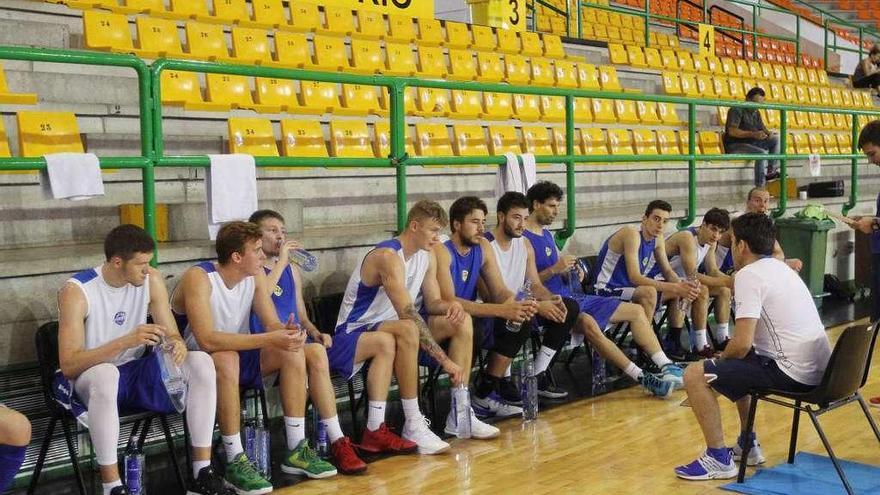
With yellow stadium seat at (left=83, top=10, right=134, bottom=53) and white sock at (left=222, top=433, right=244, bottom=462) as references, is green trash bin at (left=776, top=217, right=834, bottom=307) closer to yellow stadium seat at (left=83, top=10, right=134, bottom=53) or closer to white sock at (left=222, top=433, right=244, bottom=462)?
yellow stadium seat at (left=83, top=10, right=134, bottom=53)

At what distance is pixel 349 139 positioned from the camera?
6.95 metres

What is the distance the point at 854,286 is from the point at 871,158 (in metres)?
5.04

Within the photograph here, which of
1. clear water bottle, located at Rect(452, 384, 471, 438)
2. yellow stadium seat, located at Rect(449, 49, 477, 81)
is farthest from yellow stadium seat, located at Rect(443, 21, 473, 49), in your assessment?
clear water bottle, located at Rect(452, 384, 471, 438)

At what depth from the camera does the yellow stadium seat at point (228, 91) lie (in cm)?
690

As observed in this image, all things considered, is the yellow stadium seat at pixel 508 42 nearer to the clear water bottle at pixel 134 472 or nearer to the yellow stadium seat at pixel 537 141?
the yellow stadium seat at pixel 537 141

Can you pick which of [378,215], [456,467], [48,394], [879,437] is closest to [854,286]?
[378,215]

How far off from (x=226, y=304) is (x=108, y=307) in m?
0.57

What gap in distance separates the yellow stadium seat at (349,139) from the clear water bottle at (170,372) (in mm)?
3065

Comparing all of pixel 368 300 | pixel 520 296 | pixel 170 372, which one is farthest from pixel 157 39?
pixel 170 372

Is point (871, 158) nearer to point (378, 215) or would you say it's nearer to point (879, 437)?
point (879, 437)

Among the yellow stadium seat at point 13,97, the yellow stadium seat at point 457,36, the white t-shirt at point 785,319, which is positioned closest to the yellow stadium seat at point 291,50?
the yellow stadium seat at point 457,36

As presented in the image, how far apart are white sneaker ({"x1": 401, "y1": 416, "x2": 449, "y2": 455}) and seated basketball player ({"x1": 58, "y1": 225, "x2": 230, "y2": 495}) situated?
1.07m

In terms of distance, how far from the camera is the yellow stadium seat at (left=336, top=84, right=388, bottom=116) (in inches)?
305

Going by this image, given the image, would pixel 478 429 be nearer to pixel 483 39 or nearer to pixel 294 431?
pixel 294 431
